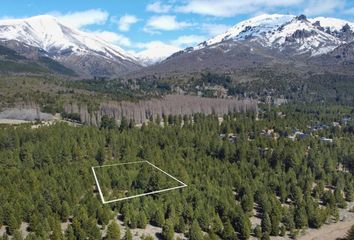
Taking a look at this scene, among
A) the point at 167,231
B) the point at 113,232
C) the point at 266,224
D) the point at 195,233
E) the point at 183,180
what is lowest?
the point at 266,224

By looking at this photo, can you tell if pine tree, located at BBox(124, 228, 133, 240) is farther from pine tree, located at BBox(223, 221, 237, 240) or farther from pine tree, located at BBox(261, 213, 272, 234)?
pine tree, located at BBox(261, 213, 272, 234)

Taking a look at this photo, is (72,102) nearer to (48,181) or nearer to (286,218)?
(48,181)

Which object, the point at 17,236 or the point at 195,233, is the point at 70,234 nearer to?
the point at 17,236

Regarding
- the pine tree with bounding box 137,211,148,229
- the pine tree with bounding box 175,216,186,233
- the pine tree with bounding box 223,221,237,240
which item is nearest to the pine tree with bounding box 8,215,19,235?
the pine tree with bounding box 137,211,148,229

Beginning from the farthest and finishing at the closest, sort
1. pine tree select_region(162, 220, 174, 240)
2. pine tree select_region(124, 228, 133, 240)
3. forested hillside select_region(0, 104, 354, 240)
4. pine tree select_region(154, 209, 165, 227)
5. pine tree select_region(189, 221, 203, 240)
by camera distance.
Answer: pine tree select_region(154, 209, 165, 227)
forested hillside select_region(0, 104, 354, 240)
pine tree select_region(162, 220, 174, 240)
pine tree select_region(189, 221, 203, 240)
pine tree select_region(124, 228, 133, 240)

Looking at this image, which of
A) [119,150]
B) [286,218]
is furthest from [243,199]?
[119,150]

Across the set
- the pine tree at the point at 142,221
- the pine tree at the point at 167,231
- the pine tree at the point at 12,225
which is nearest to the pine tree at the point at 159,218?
the pine tree at the point at 142,221

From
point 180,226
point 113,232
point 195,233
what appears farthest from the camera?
point 180,226

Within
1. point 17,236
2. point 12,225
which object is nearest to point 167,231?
point 17,236

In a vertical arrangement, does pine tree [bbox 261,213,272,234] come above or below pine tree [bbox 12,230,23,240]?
below
